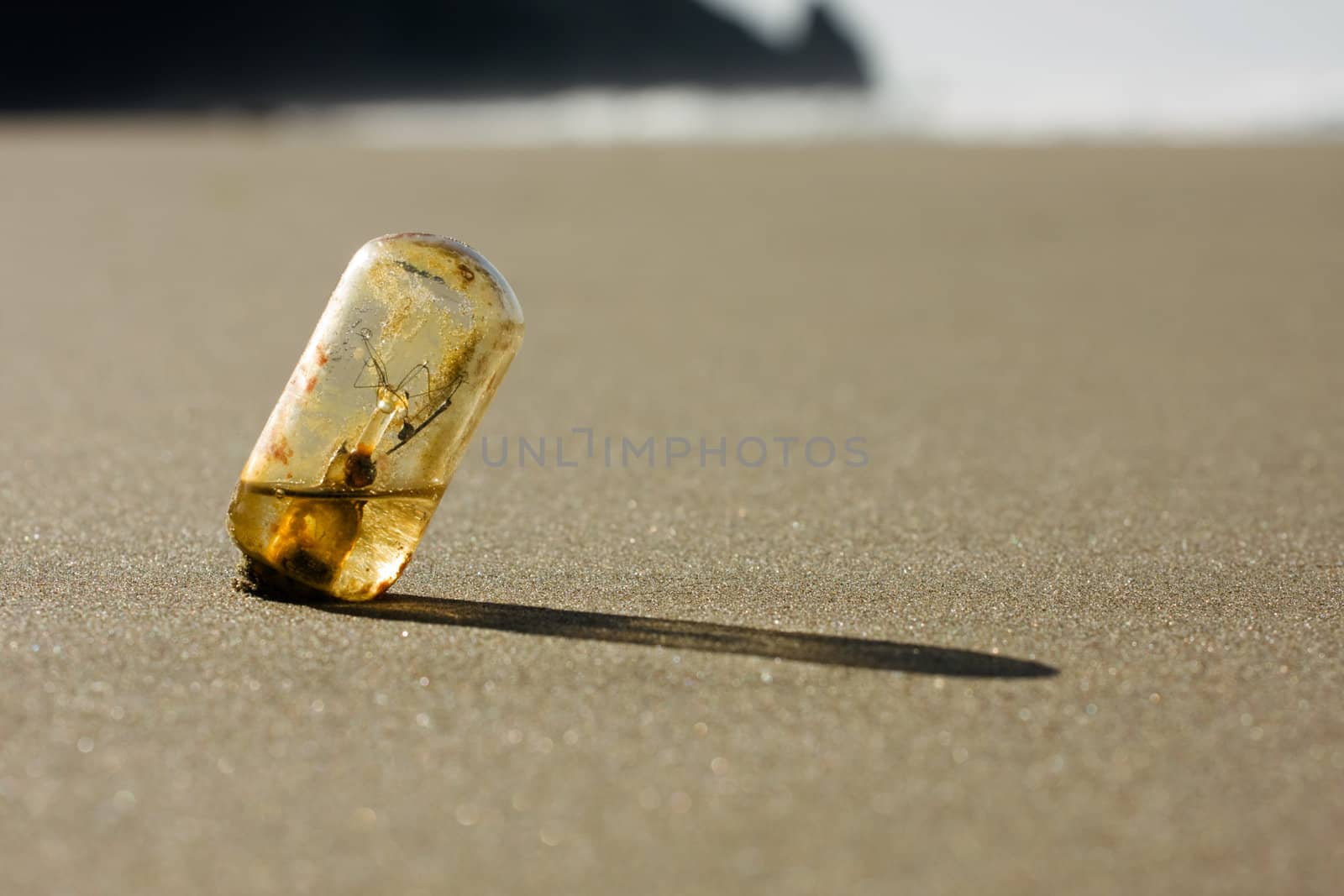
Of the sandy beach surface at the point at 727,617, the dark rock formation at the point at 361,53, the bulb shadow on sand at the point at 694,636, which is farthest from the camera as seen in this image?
the dark rock formation at the point at 361,53

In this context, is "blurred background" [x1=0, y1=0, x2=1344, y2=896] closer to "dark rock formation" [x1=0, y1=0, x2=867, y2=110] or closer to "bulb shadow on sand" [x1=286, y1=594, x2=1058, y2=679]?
"bulb shadow on sand" [x1=286, y1=594, x2=1058, y2=679]

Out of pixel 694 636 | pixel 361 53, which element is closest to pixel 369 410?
pixel 694 636

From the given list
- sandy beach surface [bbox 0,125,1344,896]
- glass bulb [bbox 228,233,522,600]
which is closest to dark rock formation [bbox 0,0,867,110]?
sandy beach surface [bbox 0,125,1344,896]

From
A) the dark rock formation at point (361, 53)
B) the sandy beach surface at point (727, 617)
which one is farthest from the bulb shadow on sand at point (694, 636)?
the dark rock formation at point (361, 53)

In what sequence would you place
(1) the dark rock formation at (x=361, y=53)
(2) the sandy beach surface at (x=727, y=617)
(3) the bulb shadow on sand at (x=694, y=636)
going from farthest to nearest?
(1) the dark rock formation at (x=361, y=53) < (3) the bulb shadow on sand at (x=694, y=636) < (2) the sandy beach surface at (x=727, y=617)

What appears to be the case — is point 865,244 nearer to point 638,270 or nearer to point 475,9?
point 638,270

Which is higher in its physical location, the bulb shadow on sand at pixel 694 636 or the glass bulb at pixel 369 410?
the glass bulb at pixel 369 410

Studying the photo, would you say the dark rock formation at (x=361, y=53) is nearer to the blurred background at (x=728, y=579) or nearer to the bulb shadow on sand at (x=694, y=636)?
the blurred background at (x=728, y=579)

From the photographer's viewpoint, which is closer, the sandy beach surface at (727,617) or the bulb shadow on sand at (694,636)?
the sandy beach surface at (727,617)
